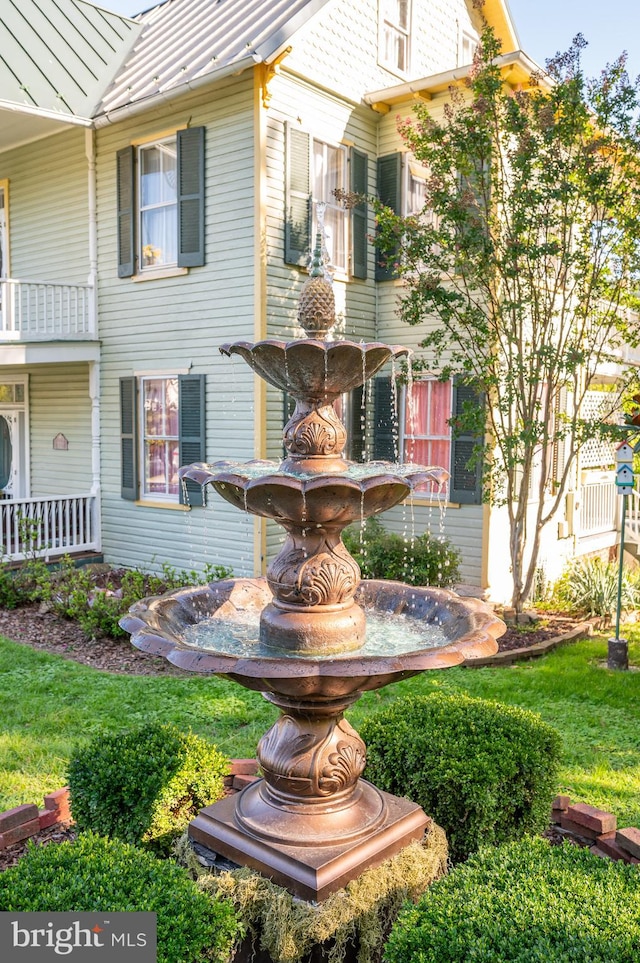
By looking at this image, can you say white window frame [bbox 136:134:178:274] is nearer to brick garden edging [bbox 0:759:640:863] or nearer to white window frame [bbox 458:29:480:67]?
white window frame [bbox 458:29:480:67]

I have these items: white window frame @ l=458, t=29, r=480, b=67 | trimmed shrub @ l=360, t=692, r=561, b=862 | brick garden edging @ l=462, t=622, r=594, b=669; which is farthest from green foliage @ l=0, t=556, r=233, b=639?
white window frame @ l=458, t=29, r=480, b=67

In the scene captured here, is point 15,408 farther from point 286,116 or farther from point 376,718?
point 376,718

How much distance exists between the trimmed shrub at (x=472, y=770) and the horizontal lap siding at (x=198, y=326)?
681 centimetres

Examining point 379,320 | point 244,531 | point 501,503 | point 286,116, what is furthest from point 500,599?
point 286,116

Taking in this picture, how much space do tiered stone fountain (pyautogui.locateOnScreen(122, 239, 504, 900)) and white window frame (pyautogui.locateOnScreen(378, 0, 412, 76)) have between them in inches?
427

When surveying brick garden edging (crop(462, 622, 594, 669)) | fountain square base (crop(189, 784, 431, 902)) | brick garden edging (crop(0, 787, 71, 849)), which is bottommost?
brick garden edging (crop(462, 622, 594, 669))

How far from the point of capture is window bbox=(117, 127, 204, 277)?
446 inches

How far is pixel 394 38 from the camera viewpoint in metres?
13.1

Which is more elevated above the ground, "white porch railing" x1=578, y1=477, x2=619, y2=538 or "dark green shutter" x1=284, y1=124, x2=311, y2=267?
"dark green shutter" x1=284, y1=124, x2=311, y2=267

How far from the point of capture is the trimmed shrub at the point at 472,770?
4105 millimetres

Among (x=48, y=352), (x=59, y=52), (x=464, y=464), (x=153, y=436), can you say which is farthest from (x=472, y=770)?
(x=59, y=52)

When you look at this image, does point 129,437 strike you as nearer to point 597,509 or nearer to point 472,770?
point 597,509

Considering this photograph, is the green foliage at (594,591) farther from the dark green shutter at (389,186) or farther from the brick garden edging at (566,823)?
the brick garden edging at (566,823)

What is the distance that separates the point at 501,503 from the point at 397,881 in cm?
690
